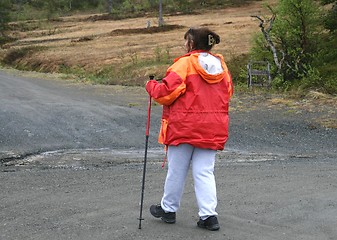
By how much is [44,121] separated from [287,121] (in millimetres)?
5721

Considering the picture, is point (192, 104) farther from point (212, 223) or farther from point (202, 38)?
point (212, 223)

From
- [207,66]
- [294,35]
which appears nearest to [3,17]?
[294,35]

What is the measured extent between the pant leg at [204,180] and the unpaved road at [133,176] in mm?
222

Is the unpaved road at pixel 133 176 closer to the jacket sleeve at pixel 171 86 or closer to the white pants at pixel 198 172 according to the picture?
the white pants at pixel 198 172

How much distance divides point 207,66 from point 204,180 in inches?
37.2

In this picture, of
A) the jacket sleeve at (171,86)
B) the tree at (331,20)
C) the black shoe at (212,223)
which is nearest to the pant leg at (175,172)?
the black shoe at (212,223)

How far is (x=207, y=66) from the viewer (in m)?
4.74

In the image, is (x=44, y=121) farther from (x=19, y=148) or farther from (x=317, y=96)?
(x=317, y=96)

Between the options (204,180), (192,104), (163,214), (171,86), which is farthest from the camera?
(163,214)

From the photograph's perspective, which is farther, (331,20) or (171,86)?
(331,20)

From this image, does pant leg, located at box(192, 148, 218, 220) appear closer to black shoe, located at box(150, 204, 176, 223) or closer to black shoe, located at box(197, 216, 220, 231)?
black shoe, located at box(197, 216, 220, 231)

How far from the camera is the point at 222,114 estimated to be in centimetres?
486

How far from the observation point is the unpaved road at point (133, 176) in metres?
4.93

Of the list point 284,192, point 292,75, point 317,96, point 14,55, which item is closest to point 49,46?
point 14,55
